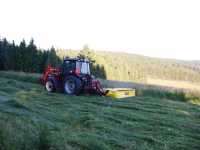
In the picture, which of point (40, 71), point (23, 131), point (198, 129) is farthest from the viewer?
point (40, 71)

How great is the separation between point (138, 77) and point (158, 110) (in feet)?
209

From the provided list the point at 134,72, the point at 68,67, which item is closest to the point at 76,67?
the point at 68,67

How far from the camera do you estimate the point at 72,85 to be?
56.3ft

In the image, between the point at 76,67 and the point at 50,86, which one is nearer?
the point at 76,67

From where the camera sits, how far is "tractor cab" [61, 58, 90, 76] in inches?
685

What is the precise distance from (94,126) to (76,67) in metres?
8.51

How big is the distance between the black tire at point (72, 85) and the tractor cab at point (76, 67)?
336 millimetres

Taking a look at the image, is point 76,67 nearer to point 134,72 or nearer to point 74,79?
point 74,79

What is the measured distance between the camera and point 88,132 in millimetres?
8328

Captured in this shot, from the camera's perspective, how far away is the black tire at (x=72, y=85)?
55.2 feet

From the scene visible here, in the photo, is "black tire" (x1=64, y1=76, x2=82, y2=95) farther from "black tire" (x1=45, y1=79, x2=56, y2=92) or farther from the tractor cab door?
"black tire" (x1=45, y1=79, x2=56, y2=92)

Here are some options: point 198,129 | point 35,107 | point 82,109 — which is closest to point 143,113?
point 82,109

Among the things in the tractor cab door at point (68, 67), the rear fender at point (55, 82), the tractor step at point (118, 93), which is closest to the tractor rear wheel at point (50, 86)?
the rear fender at point (55, 82)

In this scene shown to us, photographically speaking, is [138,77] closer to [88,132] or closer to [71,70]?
[71,70]
